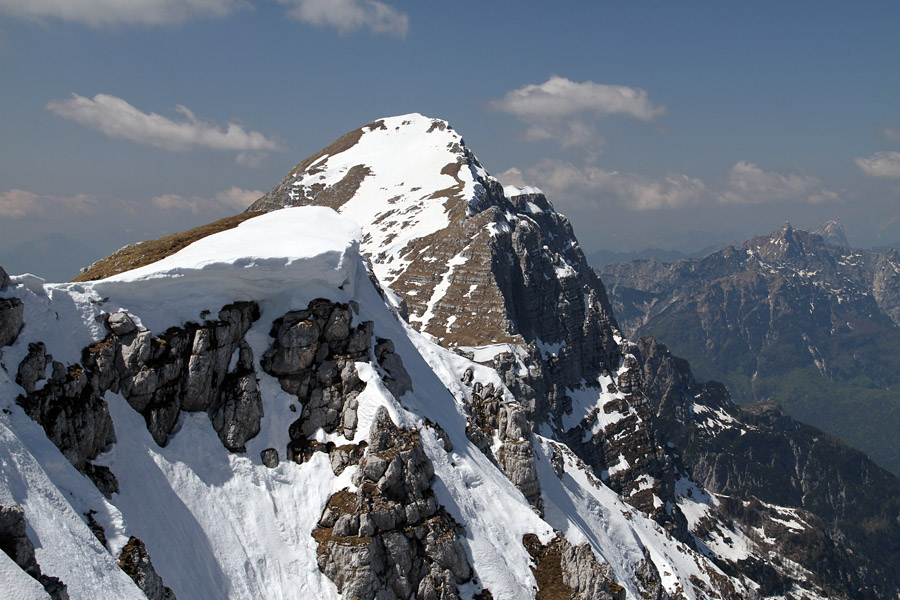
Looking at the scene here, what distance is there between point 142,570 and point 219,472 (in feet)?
35.0

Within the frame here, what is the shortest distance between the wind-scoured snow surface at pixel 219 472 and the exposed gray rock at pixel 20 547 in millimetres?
560

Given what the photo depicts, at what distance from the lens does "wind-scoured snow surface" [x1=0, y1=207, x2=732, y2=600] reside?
2614 cm

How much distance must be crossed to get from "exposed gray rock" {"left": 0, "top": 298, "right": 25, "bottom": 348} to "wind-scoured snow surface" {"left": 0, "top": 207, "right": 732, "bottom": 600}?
624mm

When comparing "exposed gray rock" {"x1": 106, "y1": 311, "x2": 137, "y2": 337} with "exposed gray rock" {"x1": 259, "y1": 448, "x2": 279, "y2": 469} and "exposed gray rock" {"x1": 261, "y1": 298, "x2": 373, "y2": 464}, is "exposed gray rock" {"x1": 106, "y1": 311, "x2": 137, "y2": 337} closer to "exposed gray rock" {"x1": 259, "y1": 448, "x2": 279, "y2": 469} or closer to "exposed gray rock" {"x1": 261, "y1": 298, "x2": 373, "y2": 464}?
"exposed gray rock" {"x1": 261, "y1": 298, "x2": 373, "y2": 464}

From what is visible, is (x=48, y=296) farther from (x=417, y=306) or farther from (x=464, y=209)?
(x=464, y=209)

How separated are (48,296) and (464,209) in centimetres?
16762

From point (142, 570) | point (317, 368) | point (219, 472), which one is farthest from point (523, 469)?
point (142, 570)

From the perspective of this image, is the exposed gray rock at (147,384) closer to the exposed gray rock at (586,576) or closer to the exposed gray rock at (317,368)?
the exposed gray rock at (317,368)

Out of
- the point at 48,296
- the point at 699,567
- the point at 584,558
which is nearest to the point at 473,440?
the point at 584,558

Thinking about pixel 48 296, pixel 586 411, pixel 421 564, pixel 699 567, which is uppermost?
pixel 48 296

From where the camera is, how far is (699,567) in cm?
11644

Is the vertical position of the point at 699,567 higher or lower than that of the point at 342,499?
lower

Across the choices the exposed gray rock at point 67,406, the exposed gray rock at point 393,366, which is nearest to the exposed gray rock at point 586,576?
the exposed gray rock at point 393,366

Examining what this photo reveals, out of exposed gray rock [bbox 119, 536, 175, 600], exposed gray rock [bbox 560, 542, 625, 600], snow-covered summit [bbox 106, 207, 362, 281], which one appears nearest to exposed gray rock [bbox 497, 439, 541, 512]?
exposed gray rock [bbox 560, 542, 625, 600]
